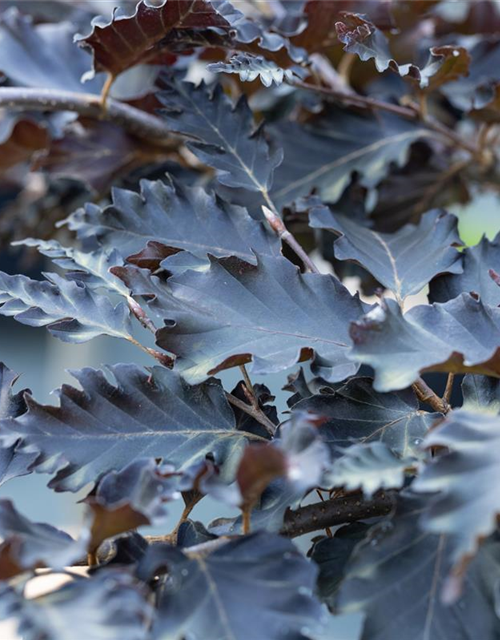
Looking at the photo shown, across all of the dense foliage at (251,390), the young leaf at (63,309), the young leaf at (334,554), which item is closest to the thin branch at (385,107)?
the dense foliage at (251,390)

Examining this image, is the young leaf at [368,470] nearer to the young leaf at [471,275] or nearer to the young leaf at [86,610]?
the young leaf at [86,610]

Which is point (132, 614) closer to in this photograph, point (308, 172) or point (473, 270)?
point (473, 270)

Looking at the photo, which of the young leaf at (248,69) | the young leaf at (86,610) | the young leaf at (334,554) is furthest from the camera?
the young leaf at (248,69)

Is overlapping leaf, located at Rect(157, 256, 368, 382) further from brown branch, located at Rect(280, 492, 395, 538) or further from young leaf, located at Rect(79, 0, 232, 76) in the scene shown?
young leaf, located at Rect(79, 0, 232, 76)

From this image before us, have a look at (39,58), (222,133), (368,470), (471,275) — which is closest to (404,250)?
(471,275)

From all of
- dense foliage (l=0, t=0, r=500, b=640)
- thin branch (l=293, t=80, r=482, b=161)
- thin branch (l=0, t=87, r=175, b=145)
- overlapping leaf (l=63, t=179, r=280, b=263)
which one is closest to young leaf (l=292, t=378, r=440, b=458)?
dense foliage (l=0, t=0, r=500, b=640)

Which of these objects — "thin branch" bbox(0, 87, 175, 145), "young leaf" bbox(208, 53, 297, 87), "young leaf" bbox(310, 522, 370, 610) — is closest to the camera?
"young leaf" bbox(310, 522, 370, 610)
